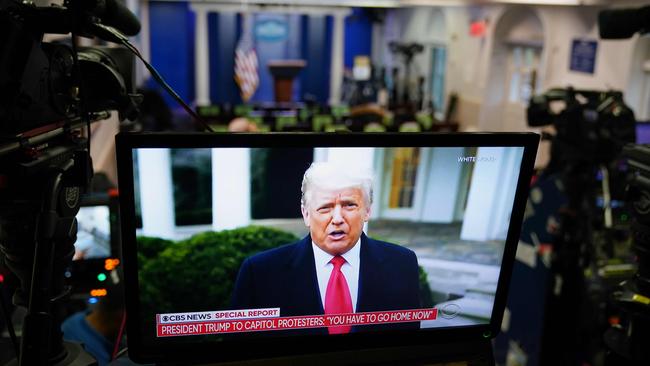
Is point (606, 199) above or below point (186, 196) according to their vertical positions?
below

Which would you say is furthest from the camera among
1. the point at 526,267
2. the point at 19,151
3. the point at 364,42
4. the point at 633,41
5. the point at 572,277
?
the point at 364,42

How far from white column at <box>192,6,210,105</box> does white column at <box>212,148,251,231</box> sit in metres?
12.9

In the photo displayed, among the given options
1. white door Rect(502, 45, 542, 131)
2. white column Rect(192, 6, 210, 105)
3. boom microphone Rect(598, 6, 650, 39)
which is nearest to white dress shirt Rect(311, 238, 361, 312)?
boom microphone Rect(598, 6, 650, 39)

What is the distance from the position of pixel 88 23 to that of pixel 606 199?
2919 mm

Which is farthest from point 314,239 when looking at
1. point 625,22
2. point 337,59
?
point 337,59

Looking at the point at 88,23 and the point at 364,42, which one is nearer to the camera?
the point at 88,23

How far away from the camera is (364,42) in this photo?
15.7 m

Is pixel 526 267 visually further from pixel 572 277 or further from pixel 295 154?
pixel 295 154

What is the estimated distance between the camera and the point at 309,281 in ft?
3.86

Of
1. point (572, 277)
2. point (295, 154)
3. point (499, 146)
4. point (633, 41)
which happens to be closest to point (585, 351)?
point (572, 277)

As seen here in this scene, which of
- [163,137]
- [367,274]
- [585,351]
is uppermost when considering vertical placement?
[163,137]

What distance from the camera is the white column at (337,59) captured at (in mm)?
14141

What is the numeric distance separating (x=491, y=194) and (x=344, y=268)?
347 mm

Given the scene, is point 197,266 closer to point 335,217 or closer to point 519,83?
point 335,217
